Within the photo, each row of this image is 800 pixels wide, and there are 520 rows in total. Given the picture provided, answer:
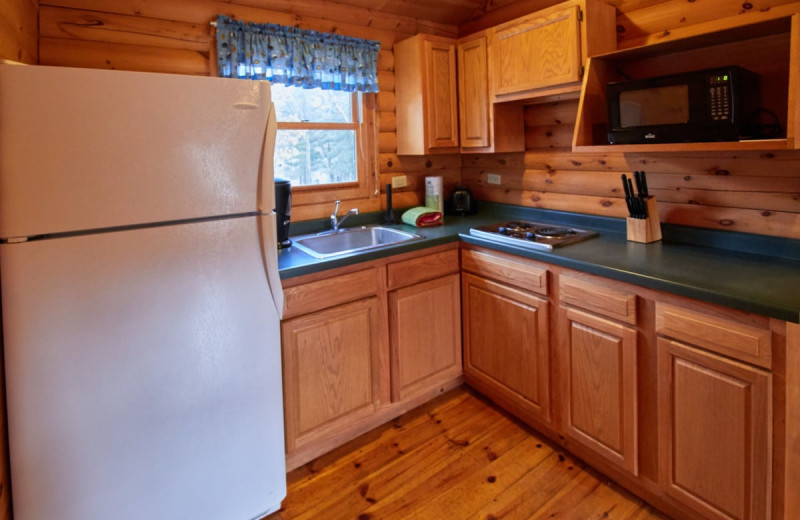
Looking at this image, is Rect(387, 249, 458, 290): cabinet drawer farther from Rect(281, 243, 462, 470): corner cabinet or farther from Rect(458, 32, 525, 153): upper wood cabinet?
Rect(458, 32, 525, 153): upper wood cabinet

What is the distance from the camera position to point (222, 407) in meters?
1.61

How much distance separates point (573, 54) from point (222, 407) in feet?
6.62

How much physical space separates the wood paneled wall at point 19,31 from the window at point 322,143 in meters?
0.98

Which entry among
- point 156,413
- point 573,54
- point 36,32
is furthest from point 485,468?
point 36,32

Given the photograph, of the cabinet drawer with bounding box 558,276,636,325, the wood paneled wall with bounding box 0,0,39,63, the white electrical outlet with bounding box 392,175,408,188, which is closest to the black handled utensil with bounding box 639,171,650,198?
the cabinet drawer with bounding box 558,276,636,325

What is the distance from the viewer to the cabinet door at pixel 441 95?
2.70 m

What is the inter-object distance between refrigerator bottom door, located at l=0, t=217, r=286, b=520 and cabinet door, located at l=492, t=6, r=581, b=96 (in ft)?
5.04

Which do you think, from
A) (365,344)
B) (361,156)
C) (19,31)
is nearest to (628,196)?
(365,344)

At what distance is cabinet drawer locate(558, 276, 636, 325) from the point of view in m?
1.75

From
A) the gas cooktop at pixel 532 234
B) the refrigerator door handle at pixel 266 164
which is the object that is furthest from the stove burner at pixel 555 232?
the refrigerator door handle at pixel 266 164

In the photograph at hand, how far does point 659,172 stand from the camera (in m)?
2.19

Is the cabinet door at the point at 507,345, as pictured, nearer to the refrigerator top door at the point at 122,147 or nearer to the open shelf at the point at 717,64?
the open shelf at the point at 717,64

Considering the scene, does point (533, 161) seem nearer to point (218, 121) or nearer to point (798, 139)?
point (798, 139)

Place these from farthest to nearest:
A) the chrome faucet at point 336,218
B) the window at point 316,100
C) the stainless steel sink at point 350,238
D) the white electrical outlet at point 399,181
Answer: the white electrical outlet at point 399,181 → the chrome faucet at point 336,218 → the stainless steel sink at point 350,238 → the window at point 316,100
